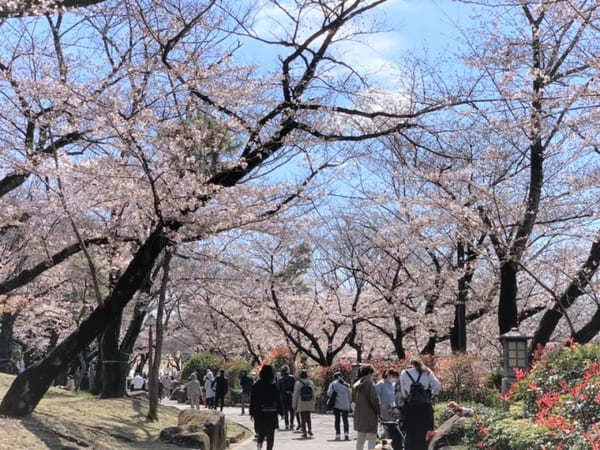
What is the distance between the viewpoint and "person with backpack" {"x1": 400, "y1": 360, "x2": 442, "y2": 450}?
867cm

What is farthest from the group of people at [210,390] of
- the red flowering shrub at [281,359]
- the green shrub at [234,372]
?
the green shrub at [234,372]

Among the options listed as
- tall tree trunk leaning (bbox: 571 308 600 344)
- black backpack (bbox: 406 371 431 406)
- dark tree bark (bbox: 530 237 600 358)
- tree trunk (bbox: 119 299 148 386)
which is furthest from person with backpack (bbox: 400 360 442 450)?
tree trunk (bbox: 119 299 148 386)

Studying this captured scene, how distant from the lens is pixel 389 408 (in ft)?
34.7

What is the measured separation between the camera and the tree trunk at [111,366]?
56.9 feet

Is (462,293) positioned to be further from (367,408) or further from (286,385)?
(367,408)

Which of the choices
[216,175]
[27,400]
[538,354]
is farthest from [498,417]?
[27,400]

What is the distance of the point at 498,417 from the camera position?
29.8ft

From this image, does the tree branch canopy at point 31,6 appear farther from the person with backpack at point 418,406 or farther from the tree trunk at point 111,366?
the tree trunk at point 111,366

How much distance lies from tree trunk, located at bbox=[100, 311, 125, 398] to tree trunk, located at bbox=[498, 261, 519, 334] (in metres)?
9.74

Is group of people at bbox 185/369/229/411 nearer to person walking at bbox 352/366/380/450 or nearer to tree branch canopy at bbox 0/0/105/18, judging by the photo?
person walking at bbox 352/366/380/450

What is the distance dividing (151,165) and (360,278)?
51.2ft

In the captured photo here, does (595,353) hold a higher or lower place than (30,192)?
lower

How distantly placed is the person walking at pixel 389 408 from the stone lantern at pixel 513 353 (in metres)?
2.53

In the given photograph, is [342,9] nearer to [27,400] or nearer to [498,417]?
[498,417]
